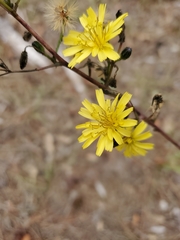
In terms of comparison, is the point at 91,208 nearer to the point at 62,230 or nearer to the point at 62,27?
the point at 62,230

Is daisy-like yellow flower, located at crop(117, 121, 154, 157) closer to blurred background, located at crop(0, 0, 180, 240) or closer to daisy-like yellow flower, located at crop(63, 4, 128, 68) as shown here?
daisy-like yellow flower, located at crop(63, 4, 128, 68)

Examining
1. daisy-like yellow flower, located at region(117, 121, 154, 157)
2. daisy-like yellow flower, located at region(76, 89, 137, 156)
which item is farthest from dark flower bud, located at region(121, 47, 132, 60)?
daisy-like yellow flower, located at region(117, 121, 154, 157)

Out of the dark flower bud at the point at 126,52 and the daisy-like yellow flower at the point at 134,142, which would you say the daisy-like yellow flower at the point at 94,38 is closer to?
the dark flower bud at the point at 126,52

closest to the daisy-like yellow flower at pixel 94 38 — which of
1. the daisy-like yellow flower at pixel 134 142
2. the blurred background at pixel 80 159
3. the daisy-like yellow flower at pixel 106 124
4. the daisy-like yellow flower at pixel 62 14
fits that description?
the daisy-like yellow flower at pixel 62 14

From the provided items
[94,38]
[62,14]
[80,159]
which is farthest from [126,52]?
[80,159]

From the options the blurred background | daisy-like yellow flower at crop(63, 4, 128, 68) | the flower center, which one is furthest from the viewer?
the blurred background
